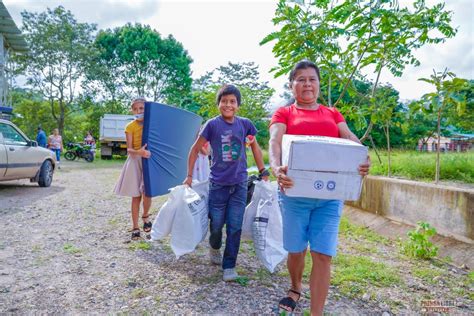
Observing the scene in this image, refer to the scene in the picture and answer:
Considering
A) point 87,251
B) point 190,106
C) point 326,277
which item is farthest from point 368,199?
point 190,106

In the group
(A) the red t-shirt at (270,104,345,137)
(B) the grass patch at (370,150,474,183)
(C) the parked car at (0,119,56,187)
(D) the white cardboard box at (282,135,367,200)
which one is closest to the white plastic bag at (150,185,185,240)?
(A) the red t-shirt at (270,104,345,137)

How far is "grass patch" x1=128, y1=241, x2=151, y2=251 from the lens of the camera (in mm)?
3990

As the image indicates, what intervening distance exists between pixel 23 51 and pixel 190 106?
36.2 ft

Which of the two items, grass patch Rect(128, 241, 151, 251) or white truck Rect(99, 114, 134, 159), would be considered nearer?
grass patch Rect(128, 241, 151, 251)

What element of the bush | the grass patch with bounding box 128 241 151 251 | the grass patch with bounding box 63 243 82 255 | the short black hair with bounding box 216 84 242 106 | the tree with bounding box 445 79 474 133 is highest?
the tree with bounding box 445 79 474 133

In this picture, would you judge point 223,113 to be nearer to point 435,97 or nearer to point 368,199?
point 435,97

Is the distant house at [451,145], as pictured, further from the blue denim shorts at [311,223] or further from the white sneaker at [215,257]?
the blue denim shorts at [311,223]

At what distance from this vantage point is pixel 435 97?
13.6ft

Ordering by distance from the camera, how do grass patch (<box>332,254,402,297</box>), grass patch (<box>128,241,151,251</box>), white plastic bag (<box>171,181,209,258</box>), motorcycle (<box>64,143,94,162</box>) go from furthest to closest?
1. motorcycle (<box>64,143,94,162</box>)
2. grass patch (<box>128,241,151,251</box>)
3. white plastic bag (<box>171,181,209,258</box>)
4. grass patch (<box>332,254,402,297</box>)

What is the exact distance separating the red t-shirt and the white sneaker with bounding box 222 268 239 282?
1.39m

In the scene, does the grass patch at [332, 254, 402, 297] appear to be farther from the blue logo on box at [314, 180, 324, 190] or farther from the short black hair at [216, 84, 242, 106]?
the short black hair at [216, 84, 242, 106]

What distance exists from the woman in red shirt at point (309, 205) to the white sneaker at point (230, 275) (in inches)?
25.6

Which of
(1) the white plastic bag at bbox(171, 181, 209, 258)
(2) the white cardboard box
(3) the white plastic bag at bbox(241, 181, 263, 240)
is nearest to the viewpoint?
(2) the white cardboard box

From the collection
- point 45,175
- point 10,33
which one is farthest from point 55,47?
point 45,175
